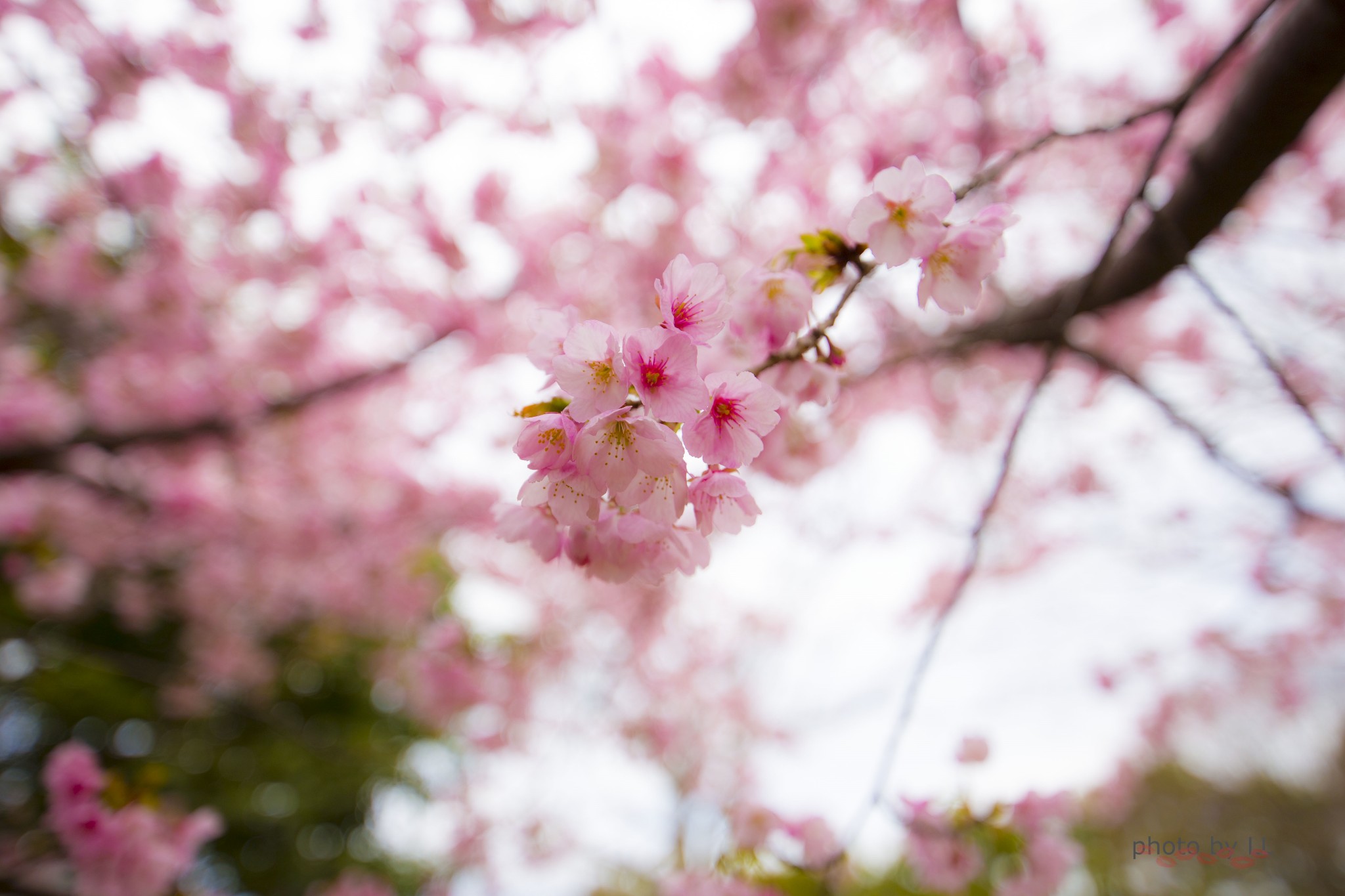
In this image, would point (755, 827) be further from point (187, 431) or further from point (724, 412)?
point (187, 431)

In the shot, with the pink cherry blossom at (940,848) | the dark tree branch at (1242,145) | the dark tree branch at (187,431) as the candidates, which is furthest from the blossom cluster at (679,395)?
the dark tree branch at (187,431)

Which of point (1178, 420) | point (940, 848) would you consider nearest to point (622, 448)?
point (1178, 420)

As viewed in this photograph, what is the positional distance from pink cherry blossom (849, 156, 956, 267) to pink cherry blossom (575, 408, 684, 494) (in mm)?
377

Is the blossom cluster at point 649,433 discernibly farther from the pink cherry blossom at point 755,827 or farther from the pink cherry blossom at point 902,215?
the pink cherry blossom at point 755,827

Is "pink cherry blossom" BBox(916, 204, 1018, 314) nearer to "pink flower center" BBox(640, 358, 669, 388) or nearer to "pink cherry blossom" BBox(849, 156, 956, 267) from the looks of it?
"pink cherry blossom" BBox(849, 156, 956, 267)

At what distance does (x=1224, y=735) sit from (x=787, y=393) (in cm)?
1130

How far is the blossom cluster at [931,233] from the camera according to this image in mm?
827

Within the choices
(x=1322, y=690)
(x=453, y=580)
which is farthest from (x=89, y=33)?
(x=1322, y=690)

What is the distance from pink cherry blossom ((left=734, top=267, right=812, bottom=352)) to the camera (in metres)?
→ 0.90

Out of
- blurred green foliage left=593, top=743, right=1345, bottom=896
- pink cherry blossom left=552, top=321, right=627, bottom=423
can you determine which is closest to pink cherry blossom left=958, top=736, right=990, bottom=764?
pink cherry blossom left=552, top=321, right=627, bottom=423

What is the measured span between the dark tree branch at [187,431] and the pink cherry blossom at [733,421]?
3359 millimetres

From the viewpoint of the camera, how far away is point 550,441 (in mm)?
768

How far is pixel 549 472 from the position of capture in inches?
30.5

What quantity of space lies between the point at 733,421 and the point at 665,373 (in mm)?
118
